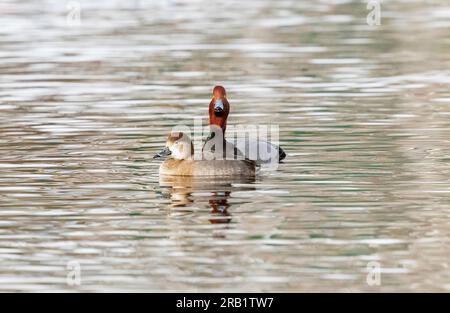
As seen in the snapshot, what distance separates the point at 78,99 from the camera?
76.9 ft

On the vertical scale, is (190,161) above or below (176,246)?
above

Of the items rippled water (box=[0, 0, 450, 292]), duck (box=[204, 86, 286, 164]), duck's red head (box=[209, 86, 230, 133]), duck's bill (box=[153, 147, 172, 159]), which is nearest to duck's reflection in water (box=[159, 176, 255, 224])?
rippled water (box=[0, 0, 450, 292])

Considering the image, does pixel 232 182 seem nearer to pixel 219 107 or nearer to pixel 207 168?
pixel 207 168

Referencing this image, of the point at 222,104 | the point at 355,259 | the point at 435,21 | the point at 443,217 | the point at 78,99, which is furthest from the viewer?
the point at 435,21

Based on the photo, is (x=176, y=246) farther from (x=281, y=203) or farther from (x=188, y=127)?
(x=188, y=127)

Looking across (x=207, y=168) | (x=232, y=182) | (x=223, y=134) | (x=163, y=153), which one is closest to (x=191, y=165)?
(x=207, y=168)

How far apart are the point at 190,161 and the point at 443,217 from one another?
3992mm

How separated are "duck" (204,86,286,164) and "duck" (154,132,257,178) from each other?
12.1 inches

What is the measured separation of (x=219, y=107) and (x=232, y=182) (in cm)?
123

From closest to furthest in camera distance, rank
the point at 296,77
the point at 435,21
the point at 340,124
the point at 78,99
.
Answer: the point at 340,124, the point at 78,99, the point at 296,77, the point at 435,21

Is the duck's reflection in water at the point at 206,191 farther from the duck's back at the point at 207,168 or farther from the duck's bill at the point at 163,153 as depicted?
the duck's bill at the point at 163,153

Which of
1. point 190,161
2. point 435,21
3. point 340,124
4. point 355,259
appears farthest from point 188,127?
point 435,21
